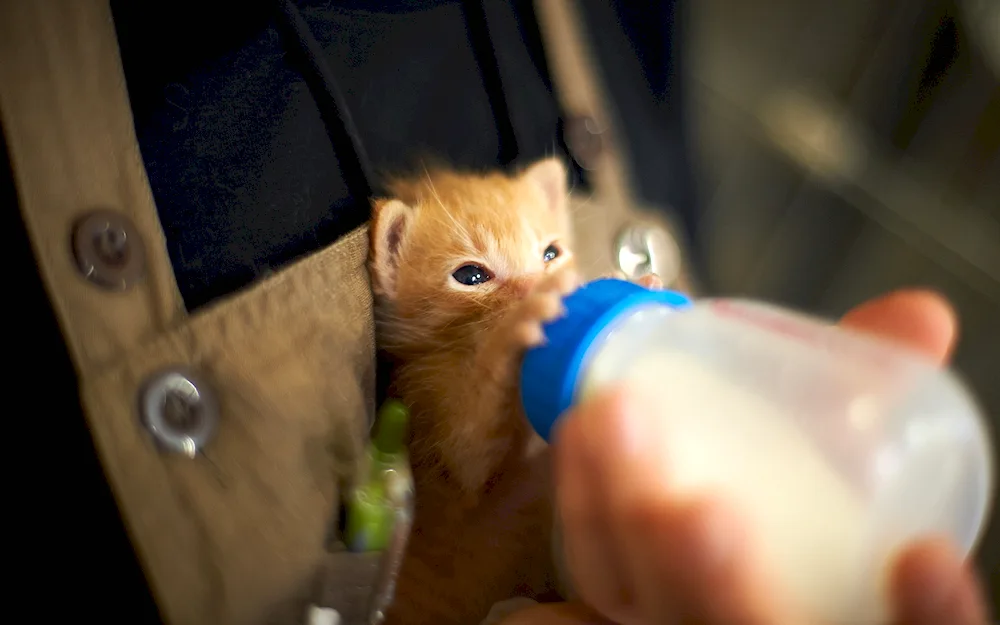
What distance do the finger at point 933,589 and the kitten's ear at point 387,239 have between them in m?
0.28

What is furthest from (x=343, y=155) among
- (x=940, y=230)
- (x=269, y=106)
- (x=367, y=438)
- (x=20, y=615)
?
(x=940, y=230)

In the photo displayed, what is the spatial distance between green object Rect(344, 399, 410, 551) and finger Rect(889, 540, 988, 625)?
0.75 feet

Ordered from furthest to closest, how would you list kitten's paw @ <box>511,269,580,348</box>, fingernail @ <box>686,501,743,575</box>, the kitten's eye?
the kitten's eye → kitten's paw @ <box>511,269,580,348</box> → fingernail @ <box>686,501,743,575</box>

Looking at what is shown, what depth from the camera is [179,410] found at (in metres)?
0.31

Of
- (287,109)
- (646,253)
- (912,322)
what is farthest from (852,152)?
(287,109)

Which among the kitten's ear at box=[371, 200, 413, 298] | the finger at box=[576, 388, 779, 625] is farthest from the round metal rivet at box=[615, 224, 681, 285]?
the finger at box=[576, 388, 779, 625]

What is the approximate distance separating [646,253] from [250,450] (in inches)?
13.7

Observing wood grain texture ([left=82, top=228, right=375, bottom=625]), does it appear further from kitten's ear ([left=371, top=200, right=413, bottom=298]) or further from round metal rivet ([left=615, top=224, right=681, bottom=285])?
round metal rivet ([left=615, top=224, right=681, bottom=285])

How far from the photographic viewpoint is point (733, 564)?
23 centimetres

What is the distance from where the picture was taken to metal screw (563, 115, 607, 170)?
544mm

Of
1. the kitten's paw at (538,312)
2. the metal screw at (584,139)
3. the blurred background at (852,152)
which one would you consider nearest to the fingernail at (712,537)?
the kitten's paw at (538,312)

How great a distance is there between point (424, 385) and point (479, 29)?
0.25 m

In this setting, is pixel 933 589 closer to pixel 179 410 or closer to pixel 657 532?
pixel 657 532

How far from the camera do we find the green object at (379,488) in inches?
14.2
